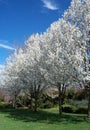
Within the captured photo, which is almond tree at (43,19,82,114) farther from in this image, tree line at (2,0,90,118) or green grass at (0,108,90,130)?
green grass at (0,108,90,130)

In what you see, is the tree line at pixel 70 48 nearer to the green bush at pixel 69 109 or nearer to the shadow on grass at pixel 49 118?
the shadow on grass at pixel 49 118

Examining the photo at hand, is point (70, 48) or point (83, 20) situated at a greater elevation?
point (83, 20)

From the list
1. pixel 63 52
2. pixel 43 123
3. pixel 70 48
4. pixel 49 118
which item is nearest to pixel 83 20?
pixel 70 48

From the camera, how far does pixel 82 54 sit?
27.7 m

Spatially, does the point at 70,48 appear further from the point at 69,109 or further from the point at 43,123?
the point at 69,109

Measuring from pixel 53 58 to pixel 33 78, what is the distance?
41.9 feet

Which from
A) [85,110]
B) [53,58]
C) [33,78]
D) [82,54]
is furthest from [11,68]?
[82,54]

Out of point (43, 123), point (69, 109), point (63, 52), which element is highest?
point (63, 52)

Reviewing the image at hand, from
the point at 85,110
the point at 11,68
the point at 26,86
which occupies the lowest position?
the point at 85,110

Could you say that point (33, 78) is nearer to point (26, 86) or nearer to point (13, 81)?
point (26, 86)

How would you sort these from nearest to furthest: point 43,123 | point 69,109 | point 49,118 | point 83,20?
point 43,123, point 83,20, point 49,118, point 69,109

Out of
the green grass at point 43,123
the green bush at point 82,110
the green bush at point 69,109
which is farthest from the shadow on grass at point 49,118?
the green bush at point 69,109

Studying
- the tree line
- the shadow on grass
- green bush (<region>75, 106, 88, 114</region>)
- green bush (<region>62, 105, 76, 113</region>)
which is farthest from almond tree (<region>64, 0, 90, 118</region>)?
green bush (<region>62, 105, 76, 113</region>)

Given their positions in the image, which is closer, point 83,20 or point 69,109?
point 83,20
